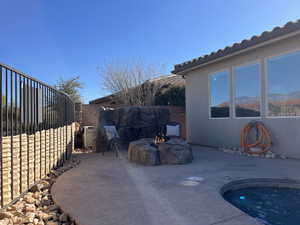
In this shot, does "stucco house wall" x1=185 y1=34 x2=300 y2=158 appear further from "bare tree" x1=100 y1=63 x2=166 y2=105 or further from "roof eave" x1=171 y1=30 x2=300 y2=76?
"bare tree" x1=100 y1=63 x2=166 y2=105

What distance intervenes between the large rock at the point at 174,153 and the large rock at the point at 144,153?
0.15 meters

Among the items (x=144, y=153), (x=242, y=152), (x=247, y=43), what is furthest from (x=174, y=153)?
(x=247, y=43)

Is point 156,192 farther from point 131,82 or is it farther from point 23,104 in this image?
point 131,82

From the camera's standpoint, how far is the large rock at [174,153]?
15.8 ft

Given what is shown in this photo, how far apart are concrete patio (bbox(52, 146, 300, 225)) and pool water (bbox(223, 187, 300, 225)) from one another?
10.9 inches

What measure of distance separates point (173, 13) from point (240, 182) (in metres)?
6.89

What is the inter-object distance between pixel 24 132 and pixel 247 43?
5446 millimetres

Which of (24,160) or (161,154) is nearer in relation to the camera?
(24,160)

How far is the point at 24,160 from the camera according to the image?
3.01 metres

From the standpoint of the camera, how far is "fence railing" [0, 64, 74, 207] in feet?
8.32

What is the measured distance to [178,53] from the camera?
11.9 meters

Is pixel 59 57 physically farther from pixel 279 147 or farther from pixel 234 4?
pixel 279 147

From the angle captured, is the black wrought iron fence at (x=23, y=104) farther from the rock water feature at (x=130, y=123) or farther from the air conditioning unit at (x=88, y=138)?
the air conditioning unit at (x=88, y=138)

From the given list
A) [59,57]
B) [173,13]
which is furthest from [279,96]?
[59,57]
